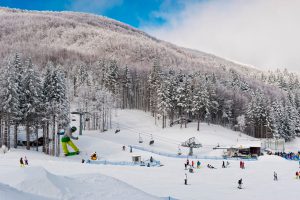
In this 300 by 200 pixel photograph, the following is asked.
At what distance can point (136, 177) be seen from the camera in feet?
123

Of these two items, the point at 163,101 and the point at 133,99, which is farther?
the point at 133,99

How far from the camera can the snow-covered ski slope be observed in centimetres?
1936

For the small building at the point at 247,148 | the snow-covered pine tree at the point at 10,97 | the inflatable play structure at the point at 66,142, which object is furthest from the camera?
the small building at the point at 247,148

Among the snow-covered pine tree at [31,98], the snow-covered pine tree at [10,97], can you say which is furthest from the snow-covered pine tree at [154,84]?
the snow-covered pine tree at [10,97]

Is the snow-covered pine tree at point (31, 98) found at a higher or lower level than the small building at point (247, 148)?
higher

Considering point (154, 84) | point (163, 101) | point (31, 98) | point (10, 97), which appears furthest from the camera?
point (154, 84)

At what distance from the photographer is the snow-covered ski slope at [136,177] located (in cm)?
1936

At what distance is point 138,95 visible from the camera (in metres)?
120

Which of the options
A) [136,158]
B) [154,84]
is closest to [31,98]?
[136,158]

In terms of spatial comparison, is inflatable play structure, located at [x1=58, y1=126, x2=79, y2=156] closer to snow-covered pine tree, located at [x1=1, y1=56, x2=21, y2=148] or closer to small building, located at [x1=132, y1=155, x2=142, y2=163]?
snow-covered pine tree, located at [x1=1, y1=56, x2=21, y2=148]

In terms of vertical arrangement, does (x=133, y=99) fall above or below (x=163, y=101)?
above

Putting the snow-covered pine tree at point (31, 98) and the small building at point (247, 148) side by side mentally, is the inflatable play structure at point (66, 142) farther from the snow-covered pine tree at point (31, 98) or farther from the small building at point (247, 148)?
the small building at point (247, 148)

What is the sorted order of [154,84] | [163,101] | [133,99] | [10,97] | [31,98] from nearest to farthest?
[10,97] → [31,98] → [163,101] → [154,84] → [133,99]

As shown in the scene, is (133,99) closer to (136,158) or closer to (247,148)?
(247,148)
